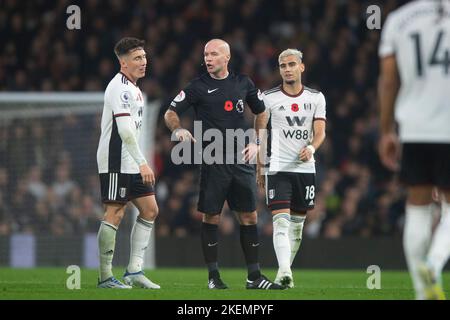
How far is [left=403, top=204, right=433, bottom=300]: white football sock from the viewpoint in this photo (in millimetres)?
6000

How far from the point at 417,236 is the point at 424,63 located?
1019mm

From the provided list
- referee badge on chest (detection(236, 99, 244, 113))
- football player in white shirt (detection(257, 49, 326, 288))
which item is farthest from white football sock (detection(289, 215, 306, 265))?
referee badge on chest (detection(236, 99, 244, 113))

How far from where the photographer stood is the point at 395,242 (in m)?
15.3

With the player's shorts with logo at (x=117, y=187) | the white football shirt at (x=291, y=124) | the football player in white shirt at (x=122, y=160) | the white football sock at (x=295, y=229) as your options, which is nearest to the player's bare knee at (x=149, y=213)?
the football player in white shirt at (x=122, y=160)

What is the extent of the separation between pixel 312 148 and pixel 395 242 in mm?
6479

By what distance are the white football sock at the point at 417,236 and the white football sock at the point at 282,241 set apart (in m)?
2.81

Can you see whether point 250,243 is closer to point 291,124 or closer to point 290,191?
point 290,191

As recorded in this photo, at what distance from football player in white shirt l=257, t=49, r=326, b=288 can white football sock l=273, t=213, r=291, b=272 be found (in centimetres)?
19

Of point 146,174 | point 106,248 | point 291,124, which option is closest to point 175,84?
point 291,124

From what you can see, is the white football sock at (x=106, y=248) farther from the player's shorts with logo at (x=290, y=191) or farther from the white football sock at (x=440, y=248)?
the white football sock at (x=440, y=248)

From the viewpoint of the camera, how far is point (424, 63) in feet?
19.8

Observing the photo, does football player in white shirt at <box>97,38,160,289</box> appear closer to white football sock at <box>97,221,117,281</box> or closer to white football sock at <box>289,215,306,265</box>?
white football sock at <box>97,221,117,281</box>
